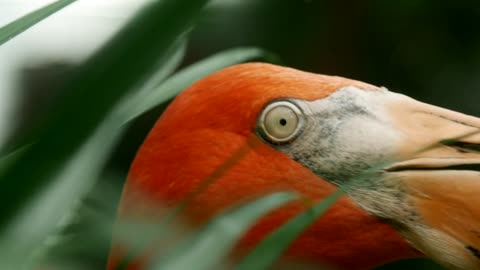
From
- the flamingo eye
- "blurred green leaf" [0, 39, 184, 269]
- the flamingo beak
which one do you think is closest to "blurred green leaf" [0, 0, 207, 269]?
"blurred green leaf" [0, 39, 184, 269]

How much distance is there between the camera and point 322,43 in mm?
787

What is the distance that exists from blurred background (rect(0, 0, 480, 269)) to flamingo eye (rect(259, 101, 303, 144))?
3.5 inches

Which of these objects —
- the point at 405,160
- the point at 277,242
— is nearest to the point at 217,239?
the point at 277,242

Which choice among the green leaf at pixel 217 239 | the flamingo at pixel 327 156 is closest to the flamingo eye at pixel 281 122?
the flamingo at pixel 327 156

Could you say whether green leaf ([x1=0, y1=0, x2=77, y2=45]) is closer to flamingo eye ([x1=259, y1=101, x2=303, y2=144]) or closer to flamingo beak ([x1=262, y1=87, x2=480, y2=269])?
flamingo beak ([x1=262, y1=87, x2=480, y2=269])

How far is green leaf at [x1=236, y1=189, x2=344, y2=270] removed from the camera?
1.13ft

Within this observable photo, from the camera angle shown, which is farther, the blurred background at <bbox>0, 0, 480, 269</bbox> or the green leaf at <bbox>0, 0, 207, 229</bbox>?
the blurred background at <bbox>0, 0, 480, 269</bbox>

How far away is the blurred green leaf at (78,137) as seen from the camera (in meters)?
0.31

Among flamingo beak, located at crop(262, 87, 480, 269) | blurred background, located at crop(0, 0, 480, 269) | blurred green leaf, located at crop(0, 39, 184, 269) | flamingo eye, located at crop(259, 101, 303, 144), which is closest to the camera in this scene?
blurred green leaf, located at crop(0, 39, 184, 269)

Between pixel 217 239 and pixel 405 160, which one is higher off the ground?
pixel 405 160

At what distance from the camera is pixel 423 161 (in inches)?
42.1

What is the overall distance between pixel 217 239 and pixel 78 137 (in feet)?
0.29

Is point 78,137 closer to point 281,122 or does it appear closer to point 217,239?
point 217,239

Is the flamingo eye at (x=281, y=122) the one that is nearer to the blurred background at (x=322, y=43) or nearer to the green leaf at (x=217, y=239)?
the blurred background at (x=322, y=43)
